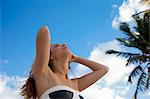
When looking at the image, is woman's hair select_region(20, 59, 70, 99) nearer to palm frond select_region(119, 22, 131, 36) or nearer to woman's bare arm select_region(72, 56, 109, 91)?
woman's bare arm select_region(72, 56, 109, 91)

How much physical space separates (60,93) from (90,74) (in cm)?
68

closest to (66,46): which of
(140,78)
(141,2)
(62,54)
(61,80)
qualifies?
(62,54)

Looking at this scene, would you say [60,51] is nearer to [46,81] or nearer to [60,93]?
[46,81]

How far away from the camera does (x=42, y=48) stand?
3000 millimetres

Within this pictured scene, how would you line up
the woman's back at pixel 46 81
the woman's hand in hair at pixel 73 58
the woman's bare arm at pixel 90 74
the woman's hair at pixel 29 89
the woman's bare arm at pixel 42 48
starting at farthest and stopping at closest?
1. the woman's hand in hair at pixel 73 58
2. the woman's bare arm at pixel 90 74
3. the woman's hair at pixel 29 89
4. the woman's back at pixel 46 81
5. the woman's bare arm at pixel 42 48

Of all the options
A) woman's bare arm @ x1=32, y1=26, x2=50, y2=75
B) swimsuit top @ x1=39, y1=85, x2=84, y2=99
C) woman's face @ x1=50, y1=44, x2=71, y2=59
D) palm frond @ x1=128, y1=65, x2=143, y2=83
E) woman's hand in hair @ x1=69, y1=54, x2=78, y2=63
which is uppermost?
palm frond @ x1=128, y1=65, x2=143, y2=83

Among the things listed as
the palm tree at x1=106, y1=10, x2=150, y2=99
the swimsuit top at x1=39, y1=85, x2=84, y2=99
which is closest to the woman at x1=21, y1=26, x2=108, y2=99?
the swimsuit top at x1=39, y1=85, x2=84, y2=99

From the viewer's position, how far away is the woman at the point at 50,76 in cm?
301

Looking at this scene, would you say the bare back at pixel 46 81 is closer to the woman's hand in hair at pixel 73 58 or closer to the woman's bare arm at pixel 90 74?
the woman's bare arm at pixel 90 74

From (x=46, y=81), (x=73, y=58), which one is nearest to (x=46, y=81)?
(x=46, y=81)

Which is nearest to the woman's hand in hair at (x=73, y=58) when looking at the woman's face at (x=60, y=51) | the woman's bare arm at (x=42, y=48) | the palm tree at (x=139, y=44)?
the woman's face at (x=60, y=51)

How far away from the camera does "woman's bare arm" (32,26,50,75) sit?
9.78 feet

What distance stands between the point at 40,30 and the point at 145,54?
18904 mm

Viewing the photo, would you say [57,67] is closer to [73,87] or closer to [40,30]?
[73,87]
